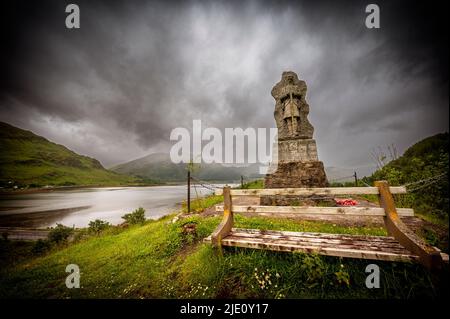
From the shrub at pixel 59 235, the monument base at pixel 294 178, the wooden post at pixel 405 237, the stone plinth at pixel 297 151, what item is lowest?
the shrub at pixel 59 235

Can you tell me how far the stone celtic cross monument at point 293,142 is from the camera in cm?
833

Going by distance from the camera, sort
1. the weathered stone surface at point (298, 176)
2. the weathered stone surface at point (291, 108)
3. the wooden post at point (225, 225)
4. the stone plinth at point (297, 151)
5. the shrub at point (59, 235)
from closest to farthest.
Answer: the wooden post at point (225, 225) → the weathered stone surface at point (298, 176) → the stone plinth at point (297, 151) → the weathered stone surface at point (291, 108) → the shrub at point (59, 235)

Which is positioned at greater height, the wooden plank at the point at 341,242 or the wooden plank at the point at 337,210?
the wooden plank at the point at 337,210

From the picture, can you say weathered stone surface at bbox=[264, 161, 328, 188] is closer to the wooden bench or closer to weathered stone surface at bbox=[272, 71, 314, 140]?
weathered stone surface at bbox=[272, 71, 314, 140]

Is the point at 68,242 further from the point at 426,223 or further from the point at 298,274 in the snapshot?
the point at 426,223

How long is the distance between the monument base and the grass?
2571 mm

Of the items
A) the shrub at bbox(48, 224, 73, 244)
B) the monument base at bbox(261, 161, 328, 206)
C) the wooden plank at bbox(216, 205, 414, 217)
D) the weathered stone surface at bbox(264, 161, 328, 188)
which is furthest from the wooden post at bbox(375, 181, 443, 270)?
the shrub at bbox(48, 224, 73, 244)

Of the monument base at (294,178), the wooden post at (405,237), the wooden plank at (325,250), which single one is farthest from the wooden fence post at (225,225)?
the monument base at (294,178)

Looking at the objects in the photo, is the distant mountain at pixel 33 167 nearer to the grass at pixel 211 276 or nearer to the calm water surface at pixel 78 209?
the calm water surface at pixel 78 209

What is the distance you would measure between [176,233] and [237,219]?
7.17 feet

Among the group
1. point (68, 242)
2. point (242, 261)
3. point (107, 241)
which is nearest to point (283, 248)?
point (242, 261)

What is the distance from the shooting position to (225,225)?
11.7ft

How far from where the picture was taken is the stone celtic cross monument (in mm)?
8328

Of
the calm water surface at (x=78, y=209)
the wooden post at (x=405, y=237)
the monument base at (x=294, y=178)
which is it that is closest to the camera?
the wooden post at (x=405, y=237)
